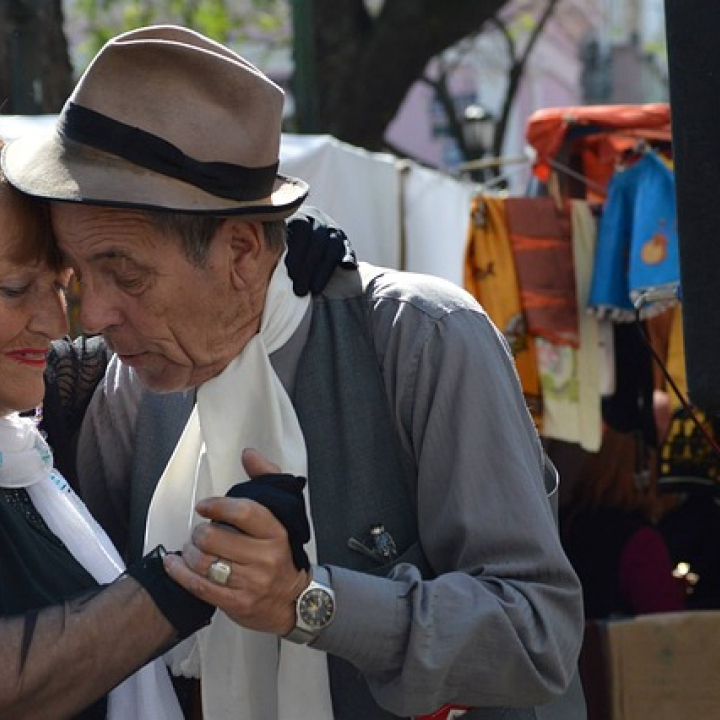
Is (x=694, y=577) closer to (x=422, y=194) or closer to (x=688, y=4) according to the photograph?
(x=422, y=194)

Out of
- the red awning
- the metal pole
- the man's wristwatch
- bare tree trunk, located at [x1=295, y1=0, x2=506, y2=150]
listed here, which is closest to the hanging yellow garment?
the red awning

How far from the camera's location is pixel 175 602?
204cm

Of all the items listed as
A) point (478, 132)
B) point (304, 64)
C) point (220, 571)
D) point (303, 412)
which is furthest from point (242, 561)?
point (478, 132)

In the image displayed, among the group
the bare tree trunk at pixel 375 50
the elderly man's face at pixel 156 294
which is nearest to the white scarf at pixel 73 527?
the elderly man's face at pixel 156 294

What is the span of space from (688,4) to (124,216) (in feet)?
2.85

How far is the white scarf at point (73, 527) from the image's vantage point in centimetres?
236

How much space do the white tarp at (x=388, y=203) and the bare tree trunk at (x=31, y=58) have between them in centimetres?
99

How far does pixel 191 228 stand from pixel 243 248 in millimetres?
108

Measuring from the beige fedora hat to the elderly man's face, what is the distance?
64 millimetres

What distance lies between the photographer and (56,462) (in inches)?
104

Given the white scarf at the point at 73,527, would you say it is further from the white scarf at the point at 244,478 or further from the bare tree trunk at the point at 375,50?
the bare tree trunk at the point at 375,50

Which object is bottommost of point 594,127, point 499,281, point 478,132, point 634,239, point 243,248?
point 478,132

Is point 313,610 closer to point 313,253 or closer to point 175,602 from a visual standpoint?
point 175,602

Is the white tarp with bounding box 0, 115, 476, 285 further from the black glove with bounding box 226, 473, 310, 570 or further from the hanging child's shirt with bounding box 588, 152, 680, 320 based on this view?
the black glove with bounding box 226, 473, 310, 570
